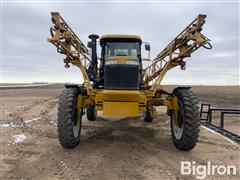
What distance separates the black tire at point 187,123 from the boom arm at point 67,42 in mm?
2482

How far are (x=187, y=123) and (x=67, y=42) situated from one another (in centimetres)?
392

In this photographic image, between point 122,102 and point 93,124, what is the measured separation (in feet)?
14.2

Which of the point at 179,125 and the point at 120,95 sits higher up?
the point at 120,95

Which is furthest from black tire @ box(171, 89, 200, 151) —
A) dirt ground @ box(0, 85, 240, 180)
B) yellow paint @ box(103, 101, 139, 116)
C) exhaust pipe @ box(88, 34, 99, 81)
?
exhaust pipe @ box(88, 34, 99, 81)

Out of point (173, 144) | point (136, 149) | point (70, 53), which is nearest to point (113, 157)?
point (136, 149)

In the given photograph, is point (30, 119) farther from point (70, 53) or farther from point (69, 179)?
point (69, 179)

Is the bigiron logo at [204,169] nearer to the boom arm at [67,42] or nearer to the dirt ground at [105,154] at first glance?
the dirt ground at [105,154]

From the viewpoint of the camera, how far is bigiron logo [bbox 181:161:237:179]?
22.1 ft

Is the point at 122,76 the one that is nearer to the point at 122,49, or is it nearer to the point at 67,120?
the point at 122,49

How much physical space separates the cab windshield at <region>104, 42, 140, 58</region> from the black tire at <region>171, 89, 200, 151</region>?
2157mm

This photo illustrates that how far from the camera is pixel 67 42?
9.62 meters

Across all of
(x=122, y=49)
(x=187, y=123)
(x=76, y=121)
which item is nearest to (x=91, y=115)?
(x=122, y=49)

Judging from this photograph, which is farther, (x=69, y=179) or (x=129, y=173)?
(x=129, y=173)

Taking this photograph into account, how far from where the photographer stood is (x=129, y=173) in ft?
22.1
